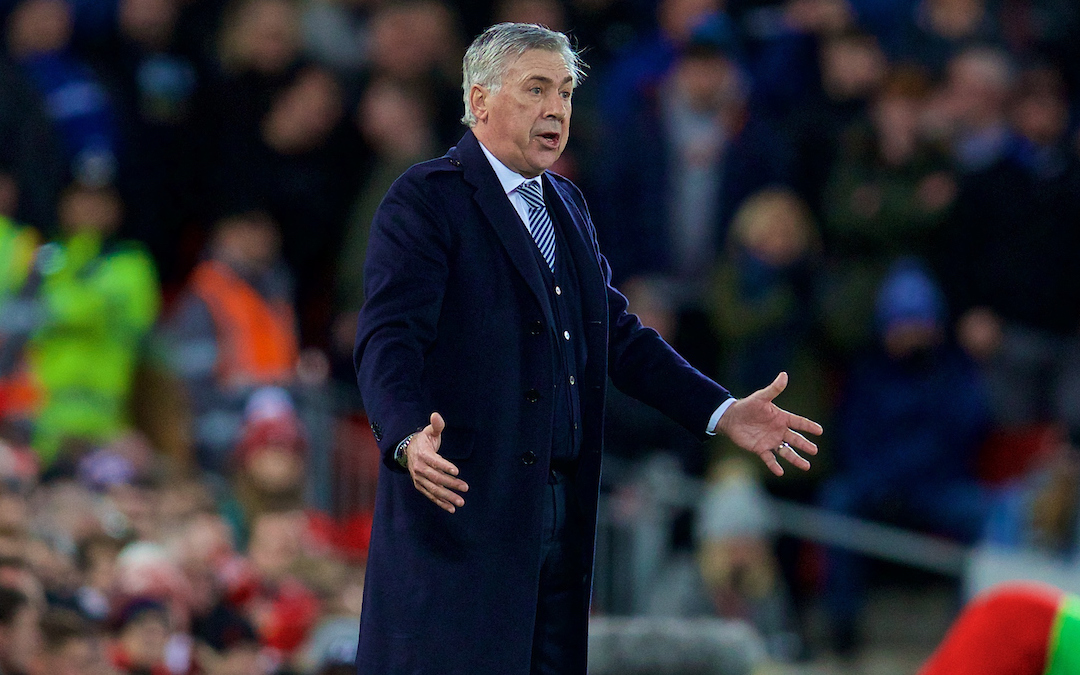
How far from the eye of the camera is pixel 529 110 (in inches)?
124

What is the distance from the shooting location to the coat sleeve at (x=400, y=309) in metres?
2.94

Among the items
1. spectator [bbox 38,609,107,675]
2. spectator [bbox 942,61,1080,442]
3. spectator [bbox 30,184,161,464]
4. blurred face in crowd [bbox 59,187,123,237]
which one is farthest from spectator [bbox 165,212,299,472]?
spectator [bbox 942,61,1080,442]

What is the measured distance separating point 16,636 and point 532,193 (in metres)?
3.17

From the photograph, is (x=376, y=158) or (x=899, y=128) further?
(x=376, y=158)

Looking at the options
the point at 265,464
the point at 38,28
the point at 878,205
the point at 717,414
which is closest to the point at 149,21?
the point at 38,28

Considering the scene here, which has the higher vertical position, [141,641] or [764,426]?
[764,426]

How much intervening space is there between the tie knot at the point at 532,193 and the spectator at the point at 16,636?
3138 millimetres

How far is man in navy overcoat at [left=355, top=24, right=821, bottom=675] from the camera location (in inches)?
120

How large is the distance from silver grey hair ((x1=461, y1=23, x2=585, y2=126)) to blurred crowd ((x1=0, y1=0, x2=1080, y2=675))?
15.1 feet

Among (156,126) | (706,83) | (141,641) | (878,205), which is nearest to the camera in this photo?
(141,641)

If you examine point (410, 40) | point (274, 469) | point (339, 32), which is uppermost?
point (339, 32)

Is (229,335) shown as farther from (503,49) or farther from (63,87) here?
(503,49)

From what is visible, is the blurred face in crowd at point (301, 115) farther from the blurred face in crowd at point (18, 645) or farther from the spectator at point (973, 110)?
the blurred face in crowd at point (18, 645)

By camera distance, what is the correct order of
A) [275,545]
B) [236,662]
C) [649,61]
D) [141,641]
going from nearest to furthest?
[141,641]
[236,662]
[275,545]
[649,61]
